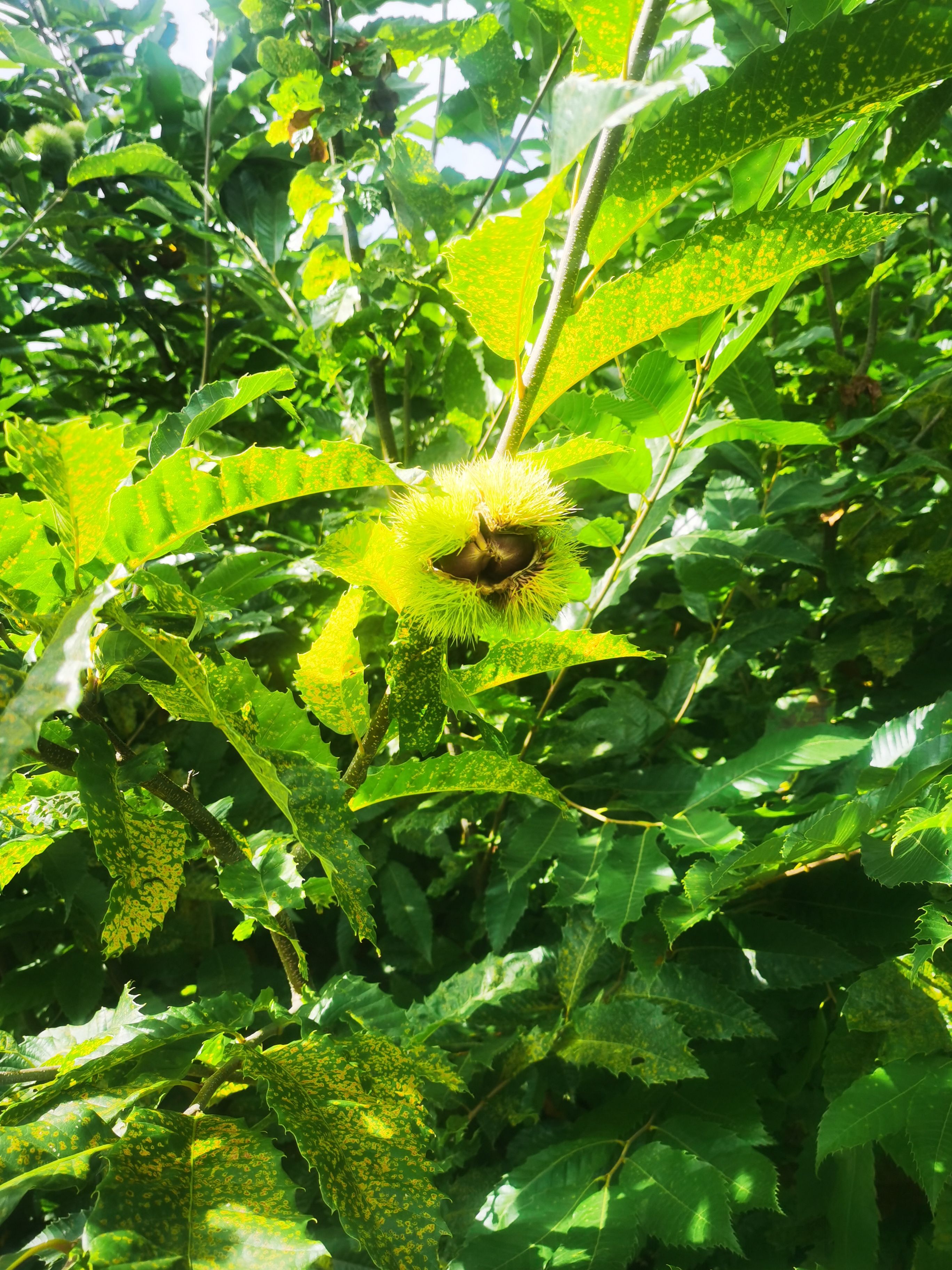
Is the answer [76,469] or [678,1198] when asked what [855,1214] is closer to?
[678,1198]

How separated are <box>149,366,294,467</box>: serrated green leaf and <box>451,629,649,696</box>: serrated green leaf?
272 mm

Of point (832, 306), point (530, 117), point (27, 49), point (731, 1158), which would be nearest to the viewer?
point (731, 1158)

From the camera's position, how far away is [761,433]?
93 centimetres

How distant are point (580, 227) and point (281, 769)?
42 centimetres

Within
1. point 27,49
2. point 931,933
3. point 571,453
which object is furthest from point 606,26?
point 27,49

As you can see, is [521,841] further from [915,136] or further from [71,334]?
[71,334]

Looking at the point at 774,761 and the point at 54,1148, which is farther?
the point at 774,761

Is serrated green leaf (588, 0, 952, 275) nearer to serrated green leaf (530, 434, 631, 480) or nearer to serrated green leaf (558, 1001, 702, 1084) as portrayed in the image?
serrated green leaf (530, 434, 631, 480)

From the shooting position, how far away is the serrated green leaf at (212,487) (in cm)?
53

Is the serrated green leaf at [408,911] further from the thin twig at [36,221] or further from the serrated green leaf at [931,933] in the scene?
the thin twig at [36,221]

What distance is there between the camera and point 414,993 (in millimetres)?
1218

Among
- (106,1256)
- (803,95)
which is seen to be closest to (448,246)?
(803,95)

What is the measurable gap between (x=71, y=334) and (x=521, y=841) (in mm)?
1660

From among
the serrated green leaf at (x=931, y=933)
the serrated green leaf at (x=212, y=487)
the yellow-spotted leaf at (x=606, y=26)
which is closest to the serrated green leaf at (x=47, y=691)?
the serrated green leaf at (x=212, y=487)
